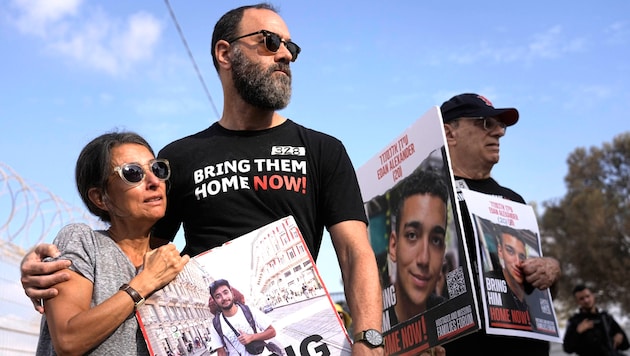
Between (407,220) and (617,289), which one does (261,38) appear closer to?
(407,220)

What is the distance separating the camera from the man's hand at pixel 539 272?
14.0ft

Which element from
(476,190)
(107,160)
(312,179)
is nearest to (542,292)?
(476,190)

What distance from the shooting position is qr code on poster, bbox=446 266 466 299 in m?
3.86

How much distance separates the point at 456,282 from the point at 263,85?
1.58 m

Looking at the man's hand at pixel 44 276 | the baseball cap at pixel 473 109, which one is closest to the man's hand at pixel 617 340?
the baseball cap at pixel 473 109

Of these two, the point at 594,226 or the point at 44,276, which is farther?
the point at 594,226

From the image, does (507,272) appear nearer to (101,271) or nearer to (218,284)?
(218,284)

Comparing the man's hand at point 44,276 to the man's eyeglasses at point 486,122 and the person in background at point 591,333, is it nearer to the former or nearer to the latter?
the man's eyeglasses at point 486,122

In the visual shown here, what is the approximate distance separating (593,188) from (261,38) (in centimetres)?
3376

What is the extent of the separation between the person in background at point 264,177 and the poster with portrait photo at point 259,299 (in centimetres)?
13

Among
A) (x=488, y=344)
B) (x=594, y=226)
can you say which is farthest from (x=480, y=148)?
(x=594, y=226)

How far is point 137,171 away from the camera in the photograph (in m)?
2.87

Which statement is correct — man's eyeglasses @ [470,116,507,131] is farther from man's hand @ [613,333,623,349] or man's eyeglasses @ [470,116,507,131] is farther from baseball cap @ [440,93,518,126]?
man's hand @ [613,333,623,349]

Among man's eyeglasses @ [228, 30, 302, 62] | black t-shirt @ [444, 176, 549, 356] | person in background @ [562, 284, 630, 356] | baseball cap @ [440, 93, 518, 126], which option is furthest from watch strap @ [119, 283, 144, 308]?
person in background @ [562, 284, 630, 356]
